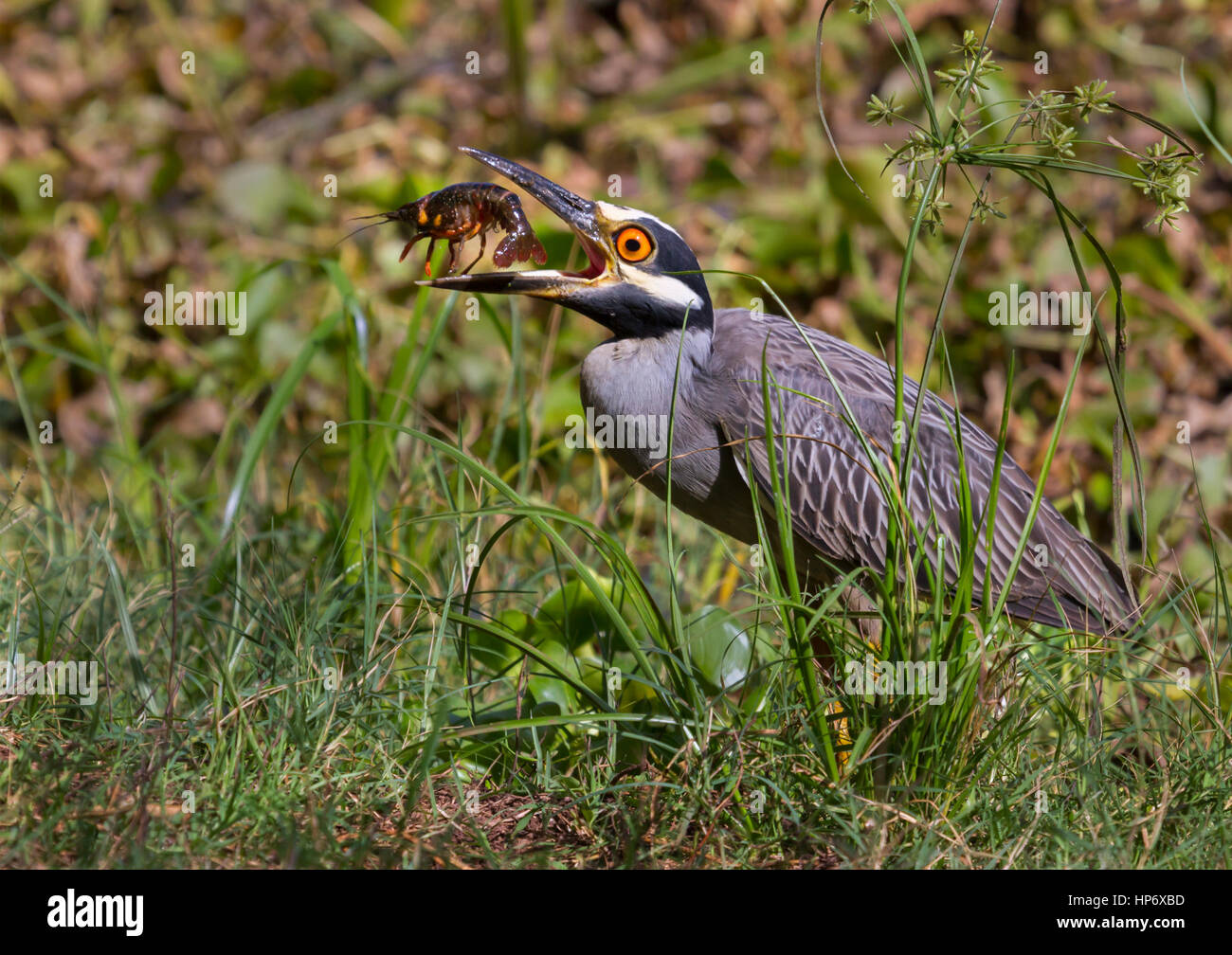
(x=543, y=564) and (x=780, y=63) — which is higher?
(x=780, y=63)

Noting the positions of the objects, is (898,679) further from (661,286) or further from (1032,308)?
(1032,308)

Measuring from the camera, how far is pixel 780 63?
746 cm

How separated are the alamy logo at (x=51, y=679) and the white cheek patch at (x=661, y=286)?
2.04m

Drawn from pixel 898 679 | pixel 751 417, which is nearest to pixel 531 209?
pixel 751 417

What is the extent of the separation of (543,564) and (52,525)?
1942 mm

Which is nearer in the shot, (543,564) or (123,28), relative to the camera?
(543,564)

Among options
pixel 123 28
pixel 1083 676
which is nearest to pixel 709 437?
pixel 1083 676

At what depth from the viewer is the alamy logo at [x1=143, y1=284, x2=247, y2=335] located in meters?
6.88

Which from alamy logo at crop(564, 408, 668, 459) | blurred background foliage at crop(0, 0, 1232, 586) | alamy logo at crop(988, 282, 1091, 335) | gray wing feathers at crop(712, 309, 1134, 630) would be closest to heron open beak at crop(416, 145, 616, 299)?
alamy logo at crop(564, 408, 668, 459)

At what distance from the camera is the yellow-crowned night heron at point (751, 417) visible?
3910mm

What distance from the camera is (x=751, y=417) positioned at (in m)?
3.92

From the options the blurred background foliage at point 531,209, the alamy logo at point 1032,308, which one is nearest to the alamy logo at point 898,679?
the blurred background foliage at point 531,209
